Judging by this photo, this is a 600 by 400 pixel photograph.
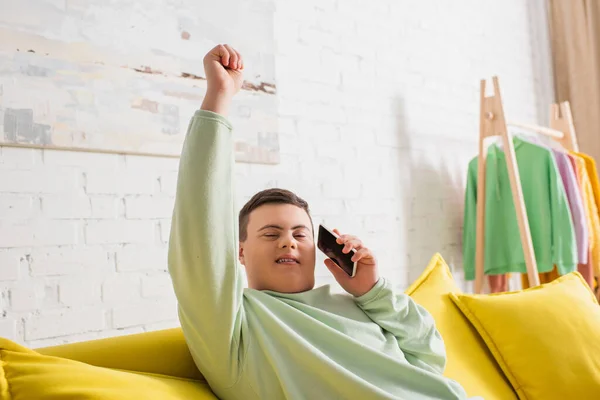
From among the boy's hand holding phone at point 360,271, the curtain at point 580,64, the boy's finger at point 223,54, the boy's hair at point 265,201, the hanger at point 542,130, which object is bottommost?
the boy's hand holding phone at point 360,271

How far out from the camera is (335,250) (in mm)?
1350

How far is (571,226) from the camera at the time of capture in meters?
2.73

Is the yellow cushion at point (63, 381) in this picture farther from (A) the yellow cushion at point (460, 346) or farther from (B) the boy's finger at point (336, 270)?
(A) the yellow cushion at point (460, 346)

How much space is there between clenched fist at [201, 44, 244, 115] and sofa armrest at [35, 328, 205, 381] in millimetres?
469

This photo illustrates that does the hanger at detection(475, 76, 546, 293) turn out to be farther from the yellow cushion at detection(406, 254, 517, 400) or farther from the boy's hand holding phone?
the boy's hand holding phone

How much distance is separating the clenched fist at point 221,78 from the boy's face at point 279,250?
1.01ft

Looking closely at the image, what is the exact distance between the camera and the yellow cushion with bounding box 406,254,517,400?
5.14 feet

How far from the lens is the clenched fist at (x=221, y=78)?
113cm

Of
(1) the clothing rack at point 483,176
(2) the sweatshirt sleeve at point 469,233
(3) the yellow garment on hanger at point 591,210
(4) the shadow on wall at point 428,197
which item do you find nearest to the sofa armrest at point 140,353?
(4) the shadow on wall at point 428,197

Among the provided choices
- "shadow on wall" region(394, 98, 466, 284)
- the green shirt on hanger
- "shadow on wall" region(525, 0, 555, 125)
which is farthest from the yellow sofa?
"shadow on wall" region(525, 0, 555, 125)

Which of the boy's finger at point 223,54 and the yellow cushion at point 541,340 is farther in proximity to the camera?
the yellow cushion at point 541,340

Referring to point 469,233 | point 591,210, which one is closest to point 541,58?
point 591,210

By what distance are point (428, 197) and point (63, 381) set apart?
216cm

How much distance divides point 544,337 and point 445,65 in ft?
5.60
